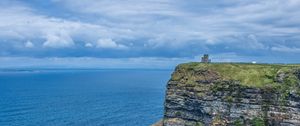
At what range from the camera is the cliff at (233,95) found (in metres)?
72.4

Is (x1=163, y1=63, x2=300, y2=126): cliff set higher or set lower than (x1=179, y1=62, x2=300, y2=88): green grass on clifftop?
lower

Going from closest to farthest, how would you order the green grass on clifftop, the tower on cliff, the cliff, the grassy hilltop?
the cliff
the grassy hilltop
the green grass on clifftop
the tower on cliff

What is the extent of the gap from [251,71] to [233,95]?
26.3 feet

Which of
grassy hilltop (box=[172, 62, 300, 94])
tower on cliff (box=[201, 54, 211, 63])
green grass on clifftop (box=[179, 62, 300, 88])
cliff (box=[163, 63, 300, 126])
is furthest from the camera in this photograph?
tower on cliff (box=[201, 54, 211, 63])

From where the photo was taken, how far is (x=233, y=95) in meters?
77.0

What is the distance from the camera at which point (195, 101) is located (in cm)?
7981

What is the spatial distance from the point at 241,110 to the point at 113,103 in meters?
103

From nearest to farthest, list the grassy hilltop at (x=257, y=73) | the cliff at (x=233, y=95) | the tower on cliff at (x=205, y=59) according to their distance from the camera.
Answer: the cliff at (x=233, y=95) → the grassy hilltop at (x=257, y=73) → the tower on cliff at (x=205, y=59)

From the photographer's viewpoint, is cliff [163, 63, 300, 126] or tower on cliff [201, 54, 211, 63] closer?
cliff [163, 63, 300, 126]

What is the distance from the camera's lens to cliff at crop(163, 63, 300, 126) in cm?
7238

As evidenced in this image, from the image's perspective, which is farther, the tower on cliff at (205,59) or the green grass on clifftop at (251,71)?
the tower on cliff at (205,59)

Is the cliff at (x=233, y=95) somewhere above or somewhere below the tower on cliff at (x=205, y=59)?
below

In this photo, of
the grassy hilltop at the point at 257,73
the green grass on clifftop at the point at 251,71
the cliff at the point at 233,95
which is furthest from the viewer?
the green grass on clifftop at the point at 251,71

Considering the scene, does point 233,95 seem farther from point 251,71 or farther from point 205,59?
point 205,59
